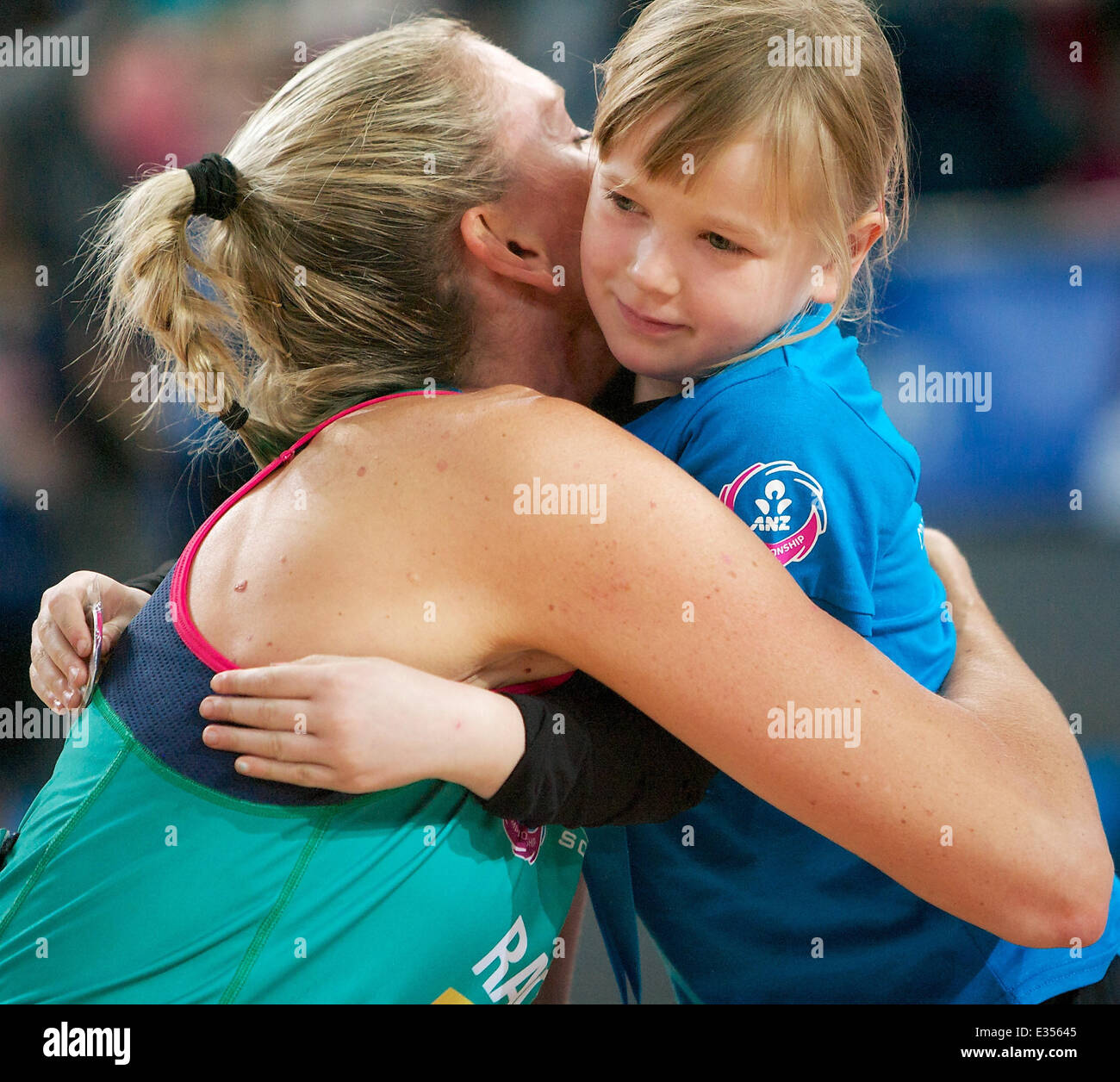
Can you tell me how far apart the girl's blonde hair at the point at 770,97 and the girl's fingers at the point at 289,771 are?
61cm

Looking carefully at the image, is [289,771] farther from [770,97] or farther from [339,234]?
[770,97]

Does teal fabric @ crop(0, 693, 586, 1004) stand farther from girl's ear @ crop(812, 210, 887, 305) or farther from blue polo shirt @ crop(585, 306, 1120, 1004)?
girl's ear @ crop(812, 210, 887, 305)

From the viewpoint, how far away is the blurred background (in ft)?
8.15

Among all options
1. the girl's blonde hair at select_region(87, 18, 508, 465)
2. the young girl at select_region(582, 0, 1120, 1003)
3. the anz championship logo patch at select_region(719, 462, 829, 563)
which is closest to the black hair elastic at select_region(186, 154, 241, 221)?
the girl's blonde hair at select_region(87, 18, 508, 465)

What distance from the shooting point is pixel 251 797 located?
101cm

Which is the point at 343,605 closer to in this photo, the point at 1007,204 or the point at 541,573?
the point at 541,573

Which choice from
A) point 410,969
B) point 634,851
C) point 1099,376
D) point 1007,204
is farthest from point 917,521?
point 1007,204

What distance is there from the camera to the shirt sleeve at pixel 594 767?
98 centimetres

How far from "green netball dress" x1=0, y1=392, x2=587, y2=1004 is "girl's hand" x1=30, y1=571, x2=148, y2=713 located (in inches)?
4.2

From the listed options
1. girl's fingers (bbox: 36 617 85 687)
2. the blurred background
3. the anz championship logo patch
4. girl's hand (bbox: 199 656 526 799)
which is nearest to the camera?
girl's hand (bbox: 199 656 526 799)

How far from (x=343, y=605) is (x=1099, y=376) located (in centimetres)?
249

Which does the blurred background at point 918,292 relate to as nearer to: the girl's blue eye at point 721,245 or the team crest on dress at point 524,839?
the team crest on dress at point 524,839

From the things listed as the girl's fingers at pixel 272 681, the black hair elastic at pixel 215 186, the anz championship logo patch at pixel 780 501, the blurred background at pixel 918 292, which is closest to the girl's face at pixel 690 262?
the anz championship logo patch at pixel 780 501

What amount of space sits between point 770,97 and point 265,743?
781 mm
